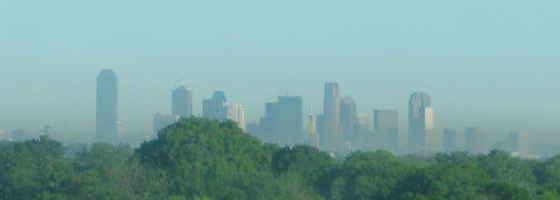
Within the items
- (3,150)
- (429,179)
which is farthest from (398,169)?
(3,150)

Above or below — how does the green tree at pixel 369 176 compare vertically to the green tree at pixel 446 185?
below

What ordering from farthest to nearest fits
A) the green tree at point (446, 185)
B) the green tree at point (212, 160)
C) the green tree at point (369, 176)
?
1. the green tree at point (369, 176)
2. the green tree at point (212, 160)
3. the green tree at point (446, 185)

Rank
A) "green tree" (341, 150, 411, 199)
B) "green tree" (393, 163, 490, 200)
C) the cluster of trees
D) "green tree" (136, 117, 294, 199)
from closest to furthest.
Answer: "green tree" (393, 163, 490, 200), the cluster of trees, "green tree" (136, 117, 294, 199), "green tree" (341, 150, 411, 199)

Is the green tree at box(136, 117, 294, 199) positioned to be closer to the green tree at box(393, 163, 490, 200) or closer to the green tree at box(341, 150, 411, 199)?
the green tree at box(341, 150, 411, 199)

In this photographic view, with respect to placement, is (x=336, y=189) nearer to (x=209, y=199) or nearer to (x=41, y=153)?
(x=209, y=199)

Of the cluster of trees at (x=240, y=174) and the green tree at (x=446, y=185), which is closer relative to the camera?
the green tree at (x=446, y=185)

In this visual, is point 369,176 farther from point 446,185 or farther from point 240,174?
point 446,185

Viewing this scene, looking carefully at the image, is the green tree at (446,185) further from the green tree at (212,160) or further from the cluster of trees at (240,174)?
the green tree at (212,160)

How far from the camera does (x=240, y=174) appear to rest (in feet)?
125

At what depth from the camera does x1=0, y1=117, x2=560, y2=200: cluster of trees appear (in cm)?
3011

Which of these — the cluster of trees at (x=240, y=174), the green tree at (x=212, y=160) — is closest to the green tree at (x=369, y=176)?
the cluster of trees at (x=240, y=174)

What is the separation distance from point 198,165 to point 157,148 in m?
8.33

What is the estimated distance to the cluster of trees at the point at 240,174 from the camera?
98.8ft

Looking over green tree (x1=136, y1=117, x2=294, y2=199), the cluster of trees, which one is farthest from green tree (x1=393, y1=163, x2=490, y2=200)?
green tree (x1=136, y1=117, x2=294, y2=199)
